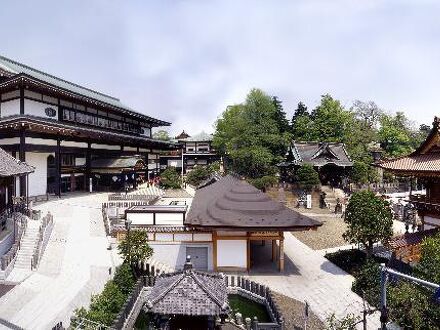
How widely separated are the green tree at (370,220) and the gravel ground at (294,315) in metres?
6.04

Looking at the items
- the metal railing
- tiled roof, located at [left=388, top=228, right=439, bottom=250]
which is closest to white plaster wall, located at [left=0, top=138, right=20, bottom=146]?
the metal railing

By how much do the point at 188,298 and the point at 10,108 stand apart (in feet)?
97.7

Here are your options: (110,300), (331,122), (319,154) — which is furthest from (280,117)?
(110,300)

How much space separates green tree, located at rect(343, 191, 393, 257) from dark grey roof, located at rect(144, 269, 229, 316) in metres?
11.1

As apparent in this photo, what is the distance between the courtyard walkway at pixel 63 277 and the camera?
47.8ft

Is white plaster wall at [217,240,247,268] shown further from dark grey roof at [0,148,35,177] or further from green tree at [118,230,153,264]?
dark grey roof at [0,148,35,177]

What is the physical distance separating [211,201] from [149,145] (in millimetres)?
32706

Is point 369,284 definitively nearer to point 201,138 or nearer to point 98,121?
point 98,121

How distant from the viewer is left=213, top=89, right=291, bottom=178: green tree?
171 feet

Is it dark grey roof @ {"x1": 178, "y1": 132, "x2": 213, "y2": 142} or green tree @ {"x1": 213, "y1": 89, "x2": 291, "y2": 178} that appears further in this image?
dark grey roof @ {"x1": 178, "y1": 132, "x2": 213, "y2": 142}

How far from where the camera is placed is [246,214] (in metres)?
21.0

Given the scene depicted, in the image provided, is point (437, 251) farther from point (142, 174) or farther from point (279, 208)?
point (142, 174)

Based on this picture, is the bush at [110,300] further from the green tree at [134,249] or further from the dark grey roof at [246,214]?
the dark grey roof at [246,214]

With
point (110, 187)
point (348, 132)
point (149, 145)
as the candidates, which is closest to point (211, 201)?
point (110, 187)
